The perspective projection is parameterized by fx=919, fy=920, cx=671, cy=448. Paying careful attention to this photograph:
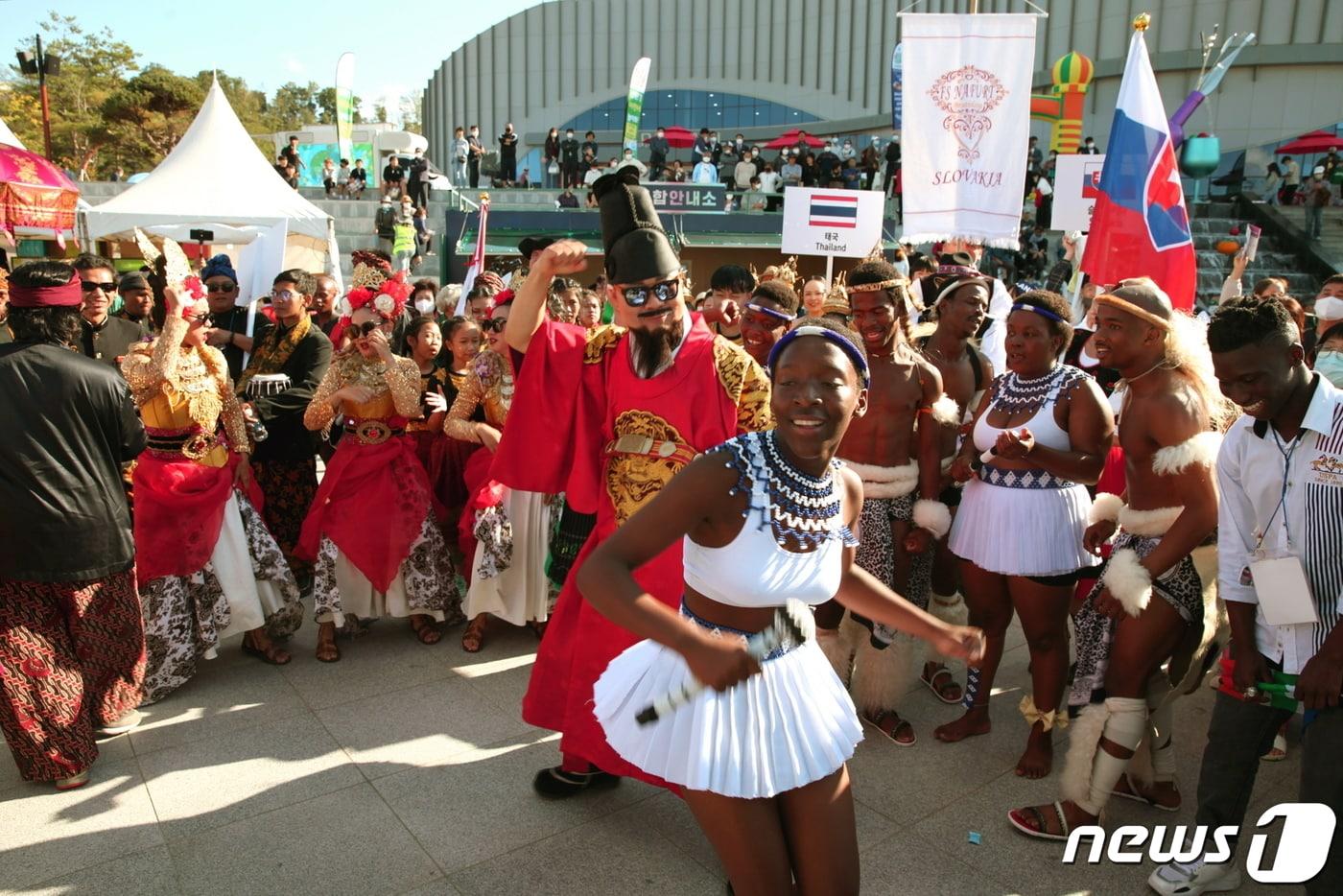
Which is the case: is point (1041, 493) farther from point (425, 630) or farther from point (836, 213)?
point (836, 213)

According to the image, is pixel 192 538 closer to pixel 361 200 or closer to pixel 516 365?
pixel 516 365

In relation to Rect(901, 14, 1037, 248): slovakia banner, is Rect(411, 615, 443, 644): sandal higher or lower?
lower

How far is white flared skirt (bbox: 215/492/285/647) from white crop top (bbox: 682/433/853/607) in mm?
3160

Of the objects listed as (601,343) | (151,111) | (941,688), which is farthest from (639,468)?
(151,111)

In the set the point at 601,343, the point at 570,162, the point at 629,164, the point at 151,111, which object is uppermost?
the point at 151,111

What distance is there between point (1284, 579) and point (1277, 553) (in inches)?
3.5

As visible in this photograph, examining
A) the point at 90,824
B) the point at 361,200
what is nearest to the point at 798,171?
the point at 361,200

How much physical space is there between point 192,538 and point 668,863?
107 inches

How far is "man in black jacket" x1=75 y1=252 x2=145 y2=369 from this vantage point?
15.6ft

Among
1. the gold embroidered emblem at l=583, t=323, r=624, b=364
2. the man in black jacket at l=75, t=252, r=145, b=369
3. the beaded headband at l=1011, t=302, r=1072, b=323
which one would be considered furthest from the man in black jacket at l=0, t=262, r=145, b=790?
the beaded headband at l=1011, t=302, r=1072, b=323

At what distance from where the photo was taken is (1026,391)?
145 inches

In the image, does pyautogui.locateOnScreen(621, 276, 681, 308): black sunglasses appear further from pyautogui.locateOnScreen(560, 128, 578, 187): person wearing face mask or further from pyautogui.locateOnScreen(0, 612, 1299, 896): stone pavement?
pyautogui.locateOnScreen(560, 128, 578, 187): person wearing face mask

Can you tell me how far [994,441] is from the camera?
365 cm

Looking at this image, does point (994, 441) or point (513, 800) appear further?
point (994, 441)
